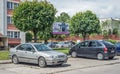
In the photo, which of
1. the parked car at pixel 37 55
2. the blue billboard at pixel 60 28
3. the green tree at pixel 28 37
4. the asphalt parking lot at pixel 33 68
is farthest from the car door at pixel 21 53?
the green tree at pixel 28 37

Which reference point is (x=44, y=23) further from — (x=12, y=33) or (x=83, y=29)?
(x=12, y=33)

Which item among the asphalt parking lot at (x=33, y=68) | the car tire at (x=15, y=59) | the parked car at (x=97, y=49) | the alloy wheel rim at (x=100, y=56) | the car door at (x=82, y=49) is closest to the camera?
the asphalt parking lot at (x=33, y=68)

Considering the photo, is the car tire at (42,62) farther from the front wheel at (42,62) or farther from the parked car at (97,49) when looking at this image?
the parked car at (97,49)

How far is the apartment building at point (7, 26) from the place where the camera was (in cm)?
→ 5947

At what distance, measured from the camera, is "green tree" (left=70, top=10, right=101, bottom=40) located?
1788 inches

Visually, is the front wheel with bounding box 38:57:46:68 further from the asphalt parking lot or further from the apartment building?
the apartment building

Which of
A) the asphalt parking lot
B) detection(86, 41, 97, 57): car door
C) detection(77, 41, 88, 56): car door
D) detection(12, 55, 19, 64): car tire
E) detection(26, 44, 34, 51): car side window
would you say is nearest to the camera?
the asphalt parking lot

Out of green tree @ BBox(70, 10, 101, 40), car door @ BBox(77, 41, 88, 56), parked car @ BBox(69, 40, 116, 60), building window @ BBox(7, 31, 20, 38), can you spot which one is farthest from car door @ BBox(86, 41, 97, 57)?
building window @ BBox(7, 31, 20, 38)

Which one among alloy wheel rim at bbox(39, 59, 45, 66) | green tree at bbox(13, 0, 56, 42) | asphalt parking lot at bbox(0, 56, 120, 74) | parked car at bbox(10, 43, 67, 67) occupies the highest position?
green tree at bbox(13, 0, 56, 42)

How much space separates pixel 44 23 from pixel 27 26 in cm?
234

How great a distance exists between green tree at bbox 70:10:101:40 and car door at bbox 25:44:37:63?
25812 millimetres

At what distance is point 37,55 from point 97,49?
7371 millimetres

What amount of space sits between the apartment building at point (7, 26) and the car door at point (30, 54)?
39.4m

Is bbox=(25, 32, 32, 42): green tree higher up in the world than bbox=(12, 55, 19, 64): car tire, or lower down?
higher up
